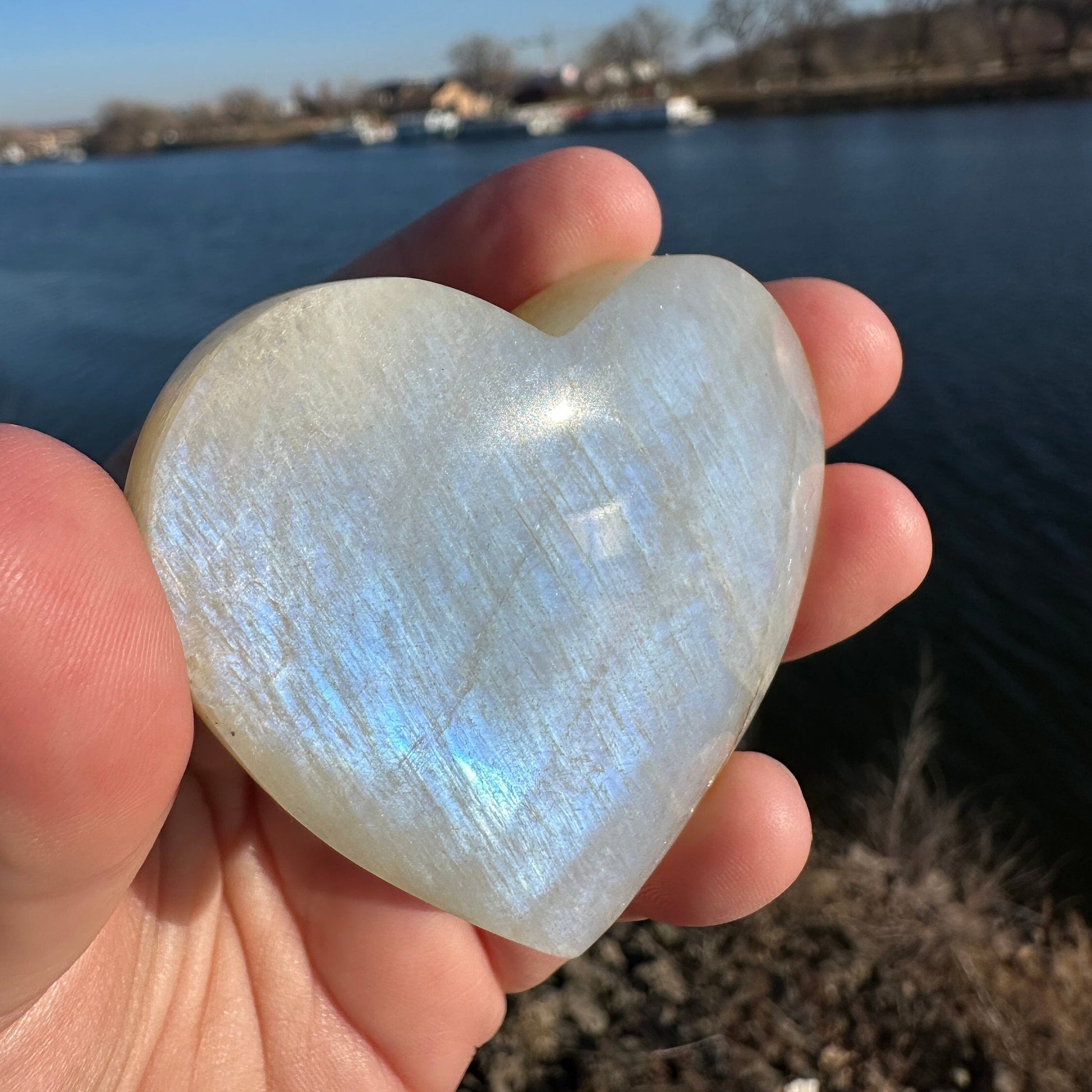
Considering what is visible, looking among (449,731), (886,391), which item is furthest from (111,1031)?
(886,391)

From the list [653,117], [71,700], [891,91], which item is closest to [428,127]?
[653,117]

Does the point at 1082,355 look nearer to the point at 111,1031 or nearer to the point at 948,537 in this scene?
the point at 948,537

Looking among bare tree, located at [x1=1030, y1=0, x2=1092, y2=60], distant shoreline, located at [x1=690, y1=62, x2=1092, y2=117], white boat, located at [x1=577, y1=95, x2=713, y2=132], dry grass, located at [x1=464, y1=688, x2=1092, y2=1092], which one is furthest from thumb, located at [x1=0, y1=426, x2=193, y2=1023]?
bare tree, located at [x1=1030, y1=0, x2=1092, y2=60]

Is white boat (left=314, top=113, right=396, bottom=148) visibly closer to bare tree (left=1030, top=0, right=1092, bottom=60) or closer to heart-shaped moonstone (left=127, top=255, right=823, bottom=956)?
bare tree (left=1030, top=0, right=1092, bottom=60)

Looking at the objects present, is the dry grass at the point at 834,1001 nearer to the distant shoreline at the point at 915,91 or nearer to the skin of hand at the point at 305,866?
the skin of hand at the point at 305,866

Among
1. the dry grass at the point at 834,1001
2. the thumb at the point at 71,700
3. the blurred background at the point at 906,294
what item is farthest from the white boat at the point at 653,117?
the thumb at the point at 71,700

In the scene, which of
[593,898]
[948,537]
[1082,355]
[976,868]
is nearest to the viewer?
[593,898]

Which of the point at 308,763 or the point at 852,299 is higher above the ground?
the point at 852,299
